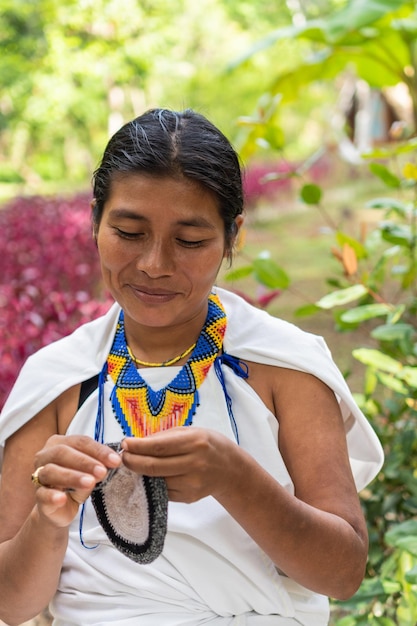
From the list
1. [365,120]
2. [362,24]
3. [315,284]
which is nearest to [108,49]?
[365,120]

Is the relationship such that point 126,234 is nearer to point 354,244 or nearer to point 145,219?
point 145,219

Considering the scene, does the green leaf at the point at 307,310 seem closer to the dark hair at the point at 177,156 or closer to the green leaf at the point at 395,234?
the green leaf at the point at 395,234

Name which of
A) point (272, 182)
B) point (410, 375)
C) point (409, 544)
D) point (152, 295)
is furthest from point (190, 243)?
point (272, 182)

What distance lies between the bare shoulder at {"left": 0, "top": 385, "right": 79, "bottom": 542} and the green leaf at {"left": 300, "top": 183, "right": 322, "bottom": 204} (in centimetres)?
135

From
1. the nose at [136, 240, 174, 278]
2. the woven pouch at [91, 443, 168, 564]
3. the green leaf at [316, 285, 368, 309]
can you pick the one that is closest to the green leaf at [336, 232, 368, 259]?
the green leaf at [316, 285, 368, 309]

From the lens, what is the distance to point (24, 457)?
5.24 ft

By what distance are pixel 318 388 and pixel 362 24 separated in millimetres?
2496

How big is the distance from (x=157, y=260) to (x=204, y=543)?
54 centimetres

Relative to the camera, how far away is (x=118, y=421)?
5.19 feet

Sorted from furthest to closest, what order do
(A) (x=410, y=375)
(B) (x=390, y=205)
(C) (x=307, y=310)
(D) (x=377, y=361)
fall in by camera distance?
(C) (x=307, y=310), (B) (x=390, y=205), (D) (x=377, y=361), (A) (x=410, y=375)

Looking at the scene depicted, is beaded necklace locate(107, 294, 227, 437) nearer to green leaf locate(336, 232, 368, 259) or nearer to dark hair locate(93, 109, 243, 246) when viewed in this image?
dark hair locate(93, 109, 243, 246)

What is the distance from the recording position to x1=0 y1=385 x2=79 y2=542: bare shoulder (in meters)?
1.55

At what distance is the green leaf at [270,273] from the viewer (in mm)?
2607

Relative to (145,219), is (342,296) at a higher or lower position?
lower
